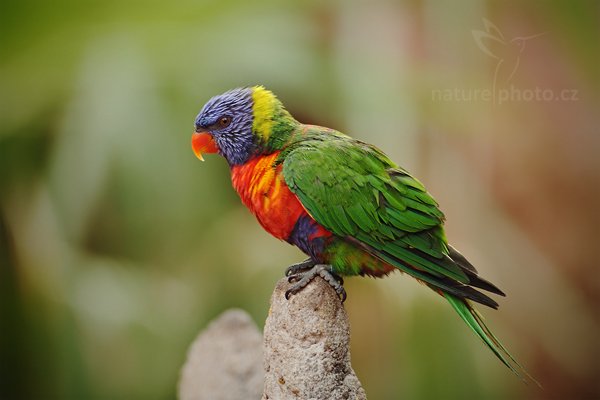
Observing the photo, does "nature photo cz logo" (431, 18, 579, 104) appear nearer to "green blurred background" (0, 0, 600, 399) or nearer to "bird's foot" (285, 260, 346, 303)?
"green blurred background" (0, 0, 600, 399)

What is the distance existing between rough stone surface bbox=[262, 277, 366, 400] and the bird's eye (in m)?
0.51

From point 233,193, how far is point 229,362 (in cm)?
91

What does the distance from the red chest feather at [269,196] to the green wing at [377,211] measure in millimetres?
43

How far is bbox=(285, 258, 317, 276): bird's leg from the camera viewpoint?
1938mm

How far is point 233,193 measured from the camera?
3076 millimetres

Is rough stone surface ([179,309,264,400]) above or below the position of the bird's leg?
below

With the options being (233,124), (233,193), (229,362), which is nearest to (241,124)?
(233,124)

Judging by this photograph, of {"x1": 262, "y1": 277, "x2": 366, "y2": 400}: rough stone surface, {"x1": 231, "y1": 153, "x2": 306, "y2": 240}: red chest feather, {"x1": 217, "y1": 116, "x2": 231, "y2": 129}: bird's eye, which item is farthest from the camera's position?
{"x1": 217, "y1": 116, "x2": 231, "y2": 129}: bird's eye

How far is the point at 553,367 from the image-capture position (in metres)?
2.93

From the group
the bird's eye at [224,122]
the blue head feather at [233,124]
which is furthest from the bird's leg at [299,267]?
the bird's eye at [224,122]

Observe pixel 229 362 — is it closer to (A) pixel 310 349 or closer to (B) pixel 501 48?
(A) pixel 310 349

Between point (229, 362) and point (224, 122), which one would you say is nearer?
point (224, 122)

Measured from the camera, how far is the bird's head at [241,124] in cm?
192

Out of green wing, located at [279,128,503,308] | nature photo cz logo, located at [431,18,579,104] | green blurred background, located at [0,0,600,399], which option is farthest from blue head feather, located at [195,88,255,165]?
nature photo cz logo, located at [431,18,579,104]
